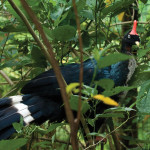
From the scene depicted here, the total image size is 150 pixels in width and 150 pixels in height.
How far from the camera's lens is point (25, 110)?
51.3 inches

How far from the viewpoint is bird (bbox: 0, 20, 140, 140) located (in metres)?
1.20

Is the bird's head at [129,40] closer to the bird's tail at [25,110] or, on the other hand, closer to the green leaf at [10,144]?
the bird's tail at [25,110]

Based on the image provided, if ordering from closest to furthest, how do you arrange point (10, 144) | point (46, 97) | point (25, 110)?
point (10, 144), point (25, 110), point (46, 97)

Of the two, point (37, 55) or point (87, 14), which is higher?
point (87, 14)

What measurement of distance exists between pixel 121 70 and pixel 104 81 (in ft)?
3.87

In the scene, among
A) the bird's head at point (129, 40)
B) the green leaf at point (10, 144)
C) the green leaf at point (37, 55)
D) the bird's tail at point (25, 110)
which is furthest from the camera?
the bird's head at point (129, 40)

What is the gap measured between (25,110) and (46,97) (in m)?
0.19

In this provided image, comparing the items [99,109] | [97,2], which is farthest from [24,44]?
[99,109]

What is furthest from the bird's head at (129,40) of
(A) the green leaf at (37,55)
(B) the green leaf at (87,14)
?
(A) the green leaf at (37,55)

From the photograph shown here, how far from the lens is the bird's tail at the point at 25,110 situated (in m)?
1.12

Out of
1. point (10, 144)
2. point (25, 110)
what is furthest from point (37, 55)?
point (10, 144)

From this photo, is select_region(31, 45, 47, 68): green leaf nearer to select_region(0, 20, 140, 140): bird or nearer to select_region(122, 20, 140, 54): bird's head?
select_region(0, 20, 140, 140): bird

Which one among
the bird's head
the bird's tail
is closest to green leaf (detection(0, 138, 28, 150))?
the bird's tail

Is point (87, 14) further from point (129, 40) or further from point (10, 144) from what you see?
point (10, 144)
